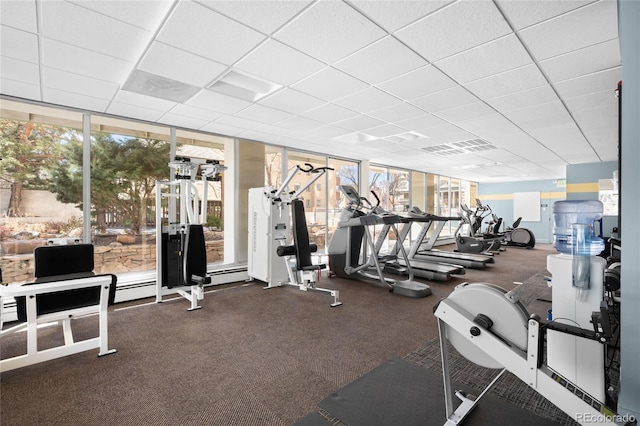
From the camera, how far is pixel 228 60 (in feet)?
9.36

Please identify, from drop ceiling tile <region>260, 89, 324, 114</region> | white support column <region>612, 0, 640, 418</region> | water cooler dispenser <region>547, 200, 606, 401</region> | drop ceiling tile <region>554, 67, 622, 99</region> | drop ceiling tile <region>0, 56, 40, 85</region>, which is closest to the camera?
white support column <region>612, 0, 640, 418</region>

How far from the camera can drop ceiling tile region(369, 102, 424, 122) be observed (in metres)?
4.09

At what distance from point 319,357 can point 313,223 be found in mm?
4994

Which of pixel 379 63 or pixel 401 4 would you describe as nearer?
pixel 401 4

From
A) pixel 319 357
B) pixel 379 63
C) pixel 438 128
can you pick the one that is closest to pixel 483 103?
pixel 438 128

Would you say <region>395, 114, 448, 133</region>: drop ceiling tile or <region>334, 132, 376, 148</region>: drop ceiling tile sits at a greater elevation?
<region>334, 132, 376, 148</region>: drop ceiling tile

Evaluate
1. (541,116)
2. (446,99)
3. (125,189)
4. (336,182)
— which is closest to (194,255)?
(125,189)

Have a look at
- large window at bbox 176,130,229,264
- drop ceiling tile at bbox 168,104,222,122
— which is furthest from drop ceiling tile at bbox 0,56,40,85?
large window at bbox 176,130,229,264

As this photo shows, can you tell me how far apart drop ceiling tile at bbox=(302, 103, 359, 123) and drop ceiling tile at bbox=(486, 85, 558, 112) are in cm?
177

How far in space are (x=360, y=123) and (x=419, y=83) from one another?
5.12 feet

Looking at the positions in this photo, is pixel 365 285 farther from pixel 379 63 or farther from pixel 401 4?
pixel 401 4

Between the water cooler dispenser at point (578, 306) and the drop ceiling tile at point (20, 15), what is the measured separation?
4195 mm

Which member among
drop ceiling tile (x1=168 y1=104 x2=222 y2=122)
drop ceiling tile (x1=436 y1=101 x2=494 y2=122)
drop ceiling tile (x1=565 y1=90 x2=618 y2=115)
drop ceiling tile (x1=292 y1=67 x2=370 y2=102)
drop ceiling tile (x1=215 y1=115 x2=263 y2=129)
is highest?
drop ceiling tile (x1=168 y1=104 x2=222 y2=122)

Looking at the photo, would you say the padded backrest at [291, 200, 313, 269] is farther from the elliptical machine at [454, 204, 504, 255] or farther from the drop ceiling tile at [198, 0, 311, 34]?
the elliptical machine at [454, 204, 504, 255]
